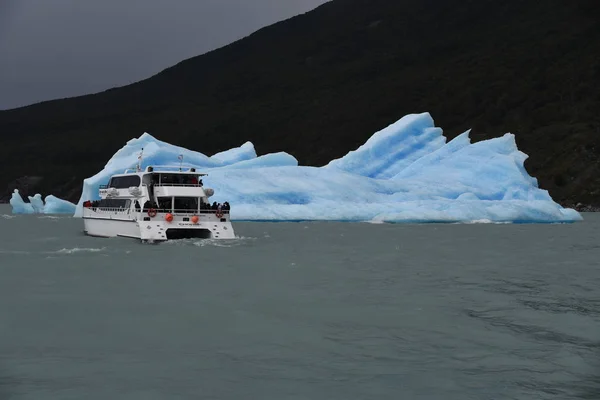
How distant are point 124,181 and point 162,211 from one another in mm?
6223

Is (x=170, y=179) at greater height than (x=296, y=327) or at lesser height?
greater

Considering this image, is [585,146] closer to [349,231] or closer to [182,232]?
[349,231]

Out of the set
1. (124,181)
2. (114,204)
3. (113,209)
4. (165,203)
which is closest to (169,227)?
(165,203)

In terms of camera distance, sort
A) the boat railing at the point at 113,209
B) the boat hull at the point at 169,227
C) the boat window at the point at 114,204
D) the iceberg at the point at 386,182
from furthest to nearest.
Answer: the iceberg at the point at 386,182, the boat window at the point at 114,204, the boat railing at the point at 113,209, the boat hull at the point at 169,227

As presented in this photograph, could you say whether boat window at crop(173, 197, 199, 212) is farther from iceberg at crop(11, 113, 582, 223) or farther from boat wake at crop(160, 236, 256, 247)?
iceberg at crop(11, 113, 582, 223)

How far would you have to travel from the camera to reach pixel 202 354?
13031 mm

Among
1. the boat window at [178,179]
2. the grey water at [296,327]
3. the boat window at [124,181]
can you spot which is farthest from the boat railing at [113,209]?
the grey water at [296,327]

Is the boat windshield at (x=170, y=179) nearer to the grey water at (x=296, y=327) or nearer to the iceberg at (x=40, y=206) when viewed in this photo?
the grey water at (x=296, y=327)

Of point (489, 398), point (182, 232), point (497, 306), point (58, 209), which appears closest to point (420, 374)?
point (489, 398)

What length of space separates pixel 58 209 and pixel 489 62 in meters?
139

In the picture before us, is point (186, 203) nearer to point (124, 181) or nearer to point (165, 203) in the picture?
point (165, 203)

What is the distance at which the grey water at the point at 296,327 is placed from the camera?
11.3 metres

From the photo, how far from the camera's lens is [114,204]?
138 ft

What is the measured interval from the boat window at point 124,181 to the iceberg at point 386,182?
534 inches
